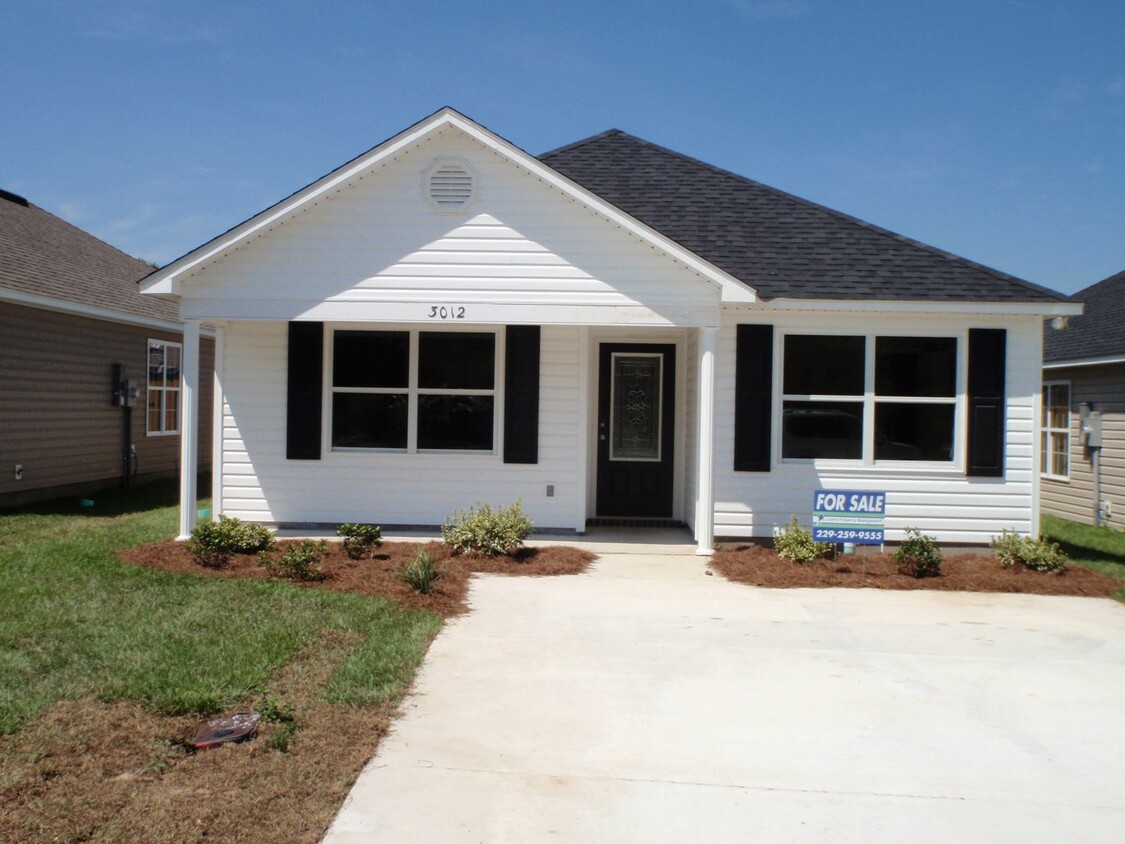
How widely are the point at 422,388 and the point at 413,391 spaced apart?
12 cm

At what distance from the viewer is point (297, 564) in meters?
8.80

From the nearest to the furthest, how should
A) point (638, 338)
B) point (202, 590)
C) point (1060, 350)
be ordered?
point (202, 590)
point (638, 338)
point (1060, 350)

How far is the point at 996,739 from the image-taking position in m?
5.45

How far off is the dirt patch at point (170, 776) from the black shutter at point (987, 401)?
821 centimetres

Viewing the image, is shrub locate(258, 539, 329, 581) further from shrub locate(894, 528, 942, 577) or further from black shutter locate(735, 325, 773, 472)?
shrub locate(894, 528, 942, 577)

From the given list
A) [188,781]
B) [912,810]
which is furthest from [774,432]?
[188,781]

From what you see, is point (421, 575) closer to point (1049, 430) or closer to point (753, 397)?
point (753, 397)

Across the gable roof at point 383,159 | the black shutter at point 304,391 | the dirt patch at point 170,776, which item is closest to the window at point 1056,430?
the gable roof at point 383,159

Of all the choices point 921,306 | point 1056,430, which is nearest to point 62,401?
point 921,306

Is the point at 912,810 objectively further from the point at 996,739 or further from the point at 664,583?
the point at 664,583

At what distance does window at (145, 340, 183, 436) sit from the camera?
1744 centimetres

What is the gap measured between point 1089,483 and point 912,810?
13437 mm

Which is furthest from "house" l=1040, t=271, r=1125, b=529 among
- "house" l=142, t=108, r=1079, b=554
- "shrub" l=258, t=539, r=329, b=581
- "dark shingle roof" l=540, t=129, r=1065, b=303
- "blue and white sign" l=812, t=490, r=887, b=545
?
"shrub" l=258, t=539, r=329, b=581

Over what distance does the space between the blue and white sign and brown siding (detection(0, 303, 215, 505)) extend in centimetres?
1111
